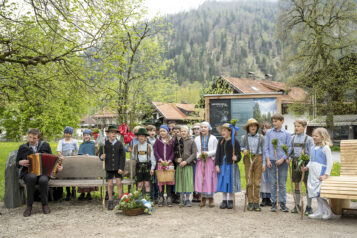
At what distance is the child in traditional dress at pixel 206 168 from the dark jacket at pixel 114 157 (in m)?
1.70

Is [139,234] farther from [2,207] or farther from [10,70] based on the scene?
[10,70]

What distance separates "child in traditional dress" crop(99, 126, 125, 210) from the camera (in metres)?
7.30

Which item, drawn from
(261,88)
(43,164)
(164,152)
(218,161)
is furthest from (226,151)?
(261,88)

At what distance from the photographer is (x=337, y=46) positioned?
90.3 feet

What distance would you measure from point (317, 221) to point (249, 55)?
568ft

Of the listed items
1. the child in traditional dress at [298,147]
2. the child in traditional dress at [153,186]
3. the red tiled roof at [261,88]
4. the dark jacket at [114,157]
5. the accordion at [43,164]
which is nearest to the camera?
the child in traditional dress at [298,147]

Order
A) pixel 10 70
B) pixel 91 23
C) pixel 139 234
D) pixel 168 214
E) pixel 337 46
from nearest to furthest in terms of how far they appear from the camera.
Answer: pixel 139 234
pixel 168 214
pixel 91 23
pixel 10 70
pixel 337 46

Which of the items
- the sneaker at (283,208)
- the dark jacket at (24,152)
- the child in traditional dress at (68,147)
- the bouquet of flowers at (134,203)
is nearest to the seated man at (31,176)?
the dark jacket at (24,152)

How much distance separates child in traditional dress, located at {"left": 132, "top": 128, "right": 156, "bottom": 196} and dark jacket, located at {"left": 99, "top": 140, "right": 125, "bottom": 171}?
1.25 feet

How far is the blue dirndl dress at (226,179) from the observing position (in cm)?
720

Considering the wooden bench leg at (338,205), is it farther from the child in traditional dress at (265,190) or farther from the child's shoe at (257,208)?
the child in traditional dress at (265,190)

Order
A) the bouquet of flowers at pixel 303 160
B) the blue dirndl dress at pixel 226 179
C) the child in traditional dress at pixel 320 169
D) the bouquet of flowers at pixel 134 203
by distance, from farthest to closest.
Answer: the blue dirndl dress at pixel 226 179
the bouquet of flowers at pixel 134 203
the bouquet of flowers at pixel 303 160
the child in traditional dress at pixel 320 169

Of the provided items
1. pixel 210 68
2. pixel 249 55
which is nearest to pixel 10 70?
pixel 210 68

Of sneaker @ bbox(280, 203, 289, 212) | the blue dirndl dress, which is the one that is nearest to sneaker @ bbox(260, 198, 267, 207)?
sneaker @ bbox(280, 203, 289, 212)
